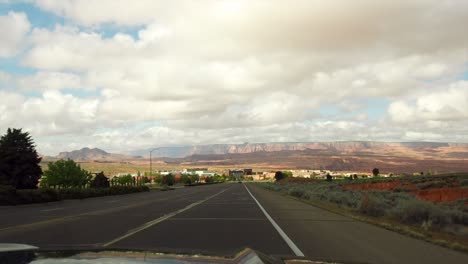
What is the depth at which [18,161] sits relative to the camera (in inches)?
2484

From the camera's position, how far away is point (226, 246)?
12.6 metres

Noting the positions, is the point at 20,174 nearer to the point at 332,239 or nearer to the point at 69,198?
the point at 69,198

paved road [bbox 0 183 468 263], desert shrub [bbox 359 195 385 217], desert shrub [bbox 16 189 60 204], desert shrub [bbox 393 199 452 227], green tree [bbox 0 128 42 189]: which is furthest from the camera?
green tree [bbox 0 128 42 189]

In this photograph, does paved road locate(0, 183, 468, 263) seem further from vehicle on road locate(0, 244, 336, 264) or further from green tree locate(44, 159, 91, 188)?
green tree locate(44, 159, 91, 188)

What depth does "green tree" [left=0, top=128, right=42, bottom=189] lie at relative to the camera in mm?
61844

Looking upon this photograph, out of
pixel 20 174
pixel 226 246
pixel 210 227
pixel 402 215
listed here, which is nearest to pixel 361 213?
pixel 402 215

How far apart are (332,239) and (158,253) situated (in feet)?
32.7

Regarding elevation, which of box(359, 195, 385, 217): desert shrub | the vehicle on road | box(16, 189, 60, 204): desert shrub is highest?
the vehicle on road

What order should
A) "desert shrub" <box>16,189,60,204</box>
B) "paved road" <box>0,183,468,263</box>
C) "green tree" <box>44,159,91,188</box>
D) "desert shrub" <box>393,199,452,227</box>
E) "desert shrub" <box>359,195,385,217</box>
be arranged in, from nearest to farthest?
"paved road" <box>0,183,468,263</box> → "desert shrub" <box>393,199,452,227</box> → "desert shrub" <box>359,195,385,217</box> → "desert shrub" <box>16,189,60,204</box> → "green tree" <box>44,159,91,188</box>

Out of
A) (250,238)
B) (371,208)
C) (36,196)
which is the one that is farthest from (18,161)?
(250,238)

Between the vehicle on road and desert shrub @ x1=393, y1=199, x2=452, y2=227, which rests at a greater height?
the vehicle on road

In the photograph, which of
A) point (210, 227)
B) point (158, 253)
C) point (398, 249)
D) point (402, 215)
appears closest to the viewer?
point (158, 253)

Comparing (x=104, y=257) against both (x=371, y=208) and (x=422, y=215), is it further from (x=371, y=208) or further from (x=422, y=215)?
(x=371, y=208)

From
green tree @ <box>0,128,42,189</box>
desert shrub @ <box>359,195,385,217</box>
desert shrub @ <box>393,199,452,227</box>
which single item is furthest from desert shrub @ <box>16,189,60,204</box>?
desert shrub @ <box>393,199,452,227</box>
